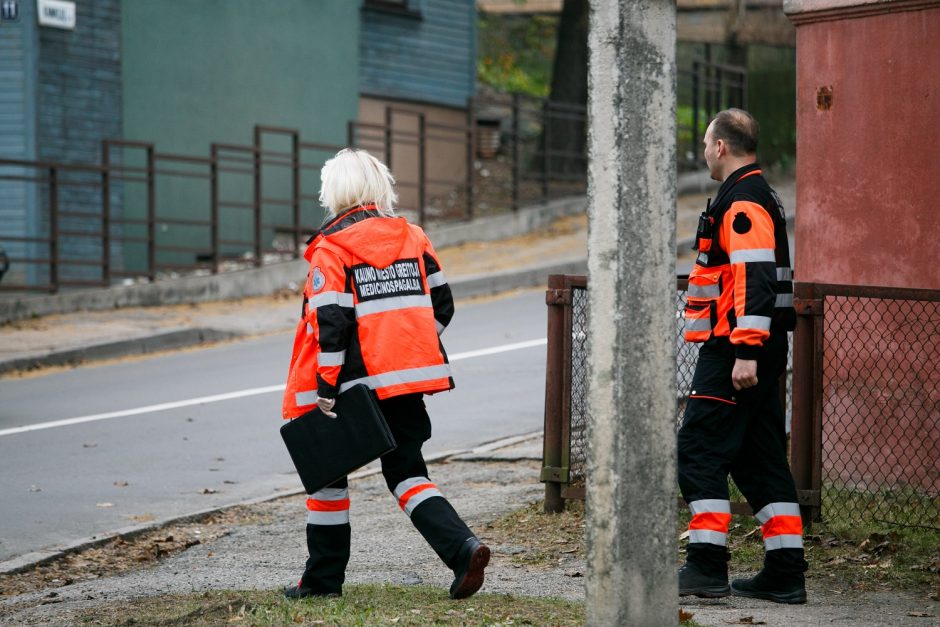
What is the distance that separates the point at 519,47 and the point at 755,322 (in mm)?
32920

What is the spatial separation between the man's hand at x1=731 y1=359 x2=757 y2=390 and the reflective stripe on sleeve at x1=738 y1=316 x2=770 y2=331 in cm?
14

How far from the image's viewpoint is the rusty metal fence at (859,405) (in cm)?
716

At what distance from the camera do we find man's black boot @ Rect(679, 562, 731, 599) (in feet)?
18.7

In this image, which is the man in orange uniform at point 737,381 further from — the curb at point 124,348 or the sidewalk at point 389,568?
the curb at point 124,348

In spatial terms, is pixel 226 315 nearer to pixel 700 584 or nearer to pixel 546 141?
pixel 546 141

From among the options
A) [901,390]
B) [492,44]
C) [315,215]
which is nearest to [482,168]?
[315,215]

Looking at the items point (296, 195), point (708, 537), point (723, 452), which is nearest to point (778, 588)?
point (708, 537)

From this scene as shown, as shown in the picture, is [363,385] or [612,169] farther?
[363,385]

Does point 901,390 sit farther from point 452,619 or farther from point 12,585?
point 12,585

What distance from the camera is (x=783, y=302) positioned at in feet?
19.0

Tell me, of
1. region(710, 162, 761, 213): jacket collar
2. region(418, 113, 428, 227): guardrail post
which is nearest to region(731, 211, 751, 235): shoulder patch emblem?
region(710, 162, 761, 213): jacket collar

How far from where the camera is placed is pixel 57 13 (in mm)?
18531

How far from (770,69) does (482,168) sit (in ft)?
19.9

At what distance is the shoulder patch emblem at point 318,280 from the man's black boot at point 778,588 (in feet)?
7.09
